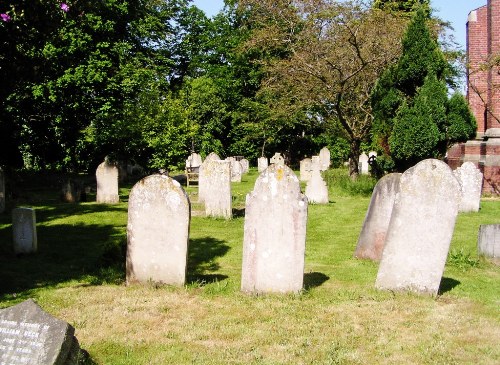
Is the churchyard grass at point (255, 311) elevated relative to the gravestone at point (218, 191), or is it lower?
lower

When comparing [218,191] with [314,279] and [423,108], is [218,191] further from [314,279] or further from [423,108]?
[314,279]

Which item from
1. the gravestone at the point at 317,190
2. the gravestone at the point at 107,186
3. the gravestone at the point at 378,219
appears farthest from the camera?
the gravestone at the point at 317,190

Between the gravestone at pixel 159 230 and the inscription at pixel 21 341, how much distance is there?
3.38 meters

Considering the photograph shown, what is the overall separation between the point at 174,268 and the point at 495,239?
232 inches

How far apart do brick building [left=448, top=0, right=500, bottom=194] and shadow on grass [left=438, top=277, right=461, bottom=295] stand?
47.1 ft

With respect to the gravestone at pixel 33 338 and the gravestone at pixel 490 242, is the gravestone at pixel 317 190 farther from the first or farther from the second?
the gravestone at pixel 33 338

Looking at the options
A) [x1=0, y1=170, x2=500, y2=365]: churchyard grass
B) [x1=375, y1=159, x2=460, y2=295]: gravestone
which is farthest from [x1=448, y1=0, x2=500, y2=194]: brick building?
[x1=375, y1=159, x2=460, y2=295]: gravestone

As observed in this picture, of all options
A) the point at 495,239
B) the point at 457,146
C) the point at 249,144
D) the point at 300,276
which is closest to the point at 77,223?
the point at 300,276

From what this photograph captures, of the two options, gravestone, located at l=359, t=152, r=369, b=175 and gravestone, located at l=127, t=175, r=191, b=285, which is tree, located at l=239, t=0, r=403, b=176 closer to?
gravestone, located at l=359, t=152, r=369, b=175

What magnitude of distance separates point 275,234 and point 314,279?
61.8 inches

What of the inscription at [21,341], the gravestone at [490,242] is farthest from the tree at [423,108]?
the inscription at [21,341]

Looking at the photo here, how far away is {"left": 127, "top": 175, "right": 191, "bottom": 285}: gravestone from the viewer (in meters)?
7.80

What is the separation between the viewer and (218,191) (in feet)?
53.0

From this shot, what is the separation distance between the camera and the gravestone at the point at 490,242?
9898 mm
